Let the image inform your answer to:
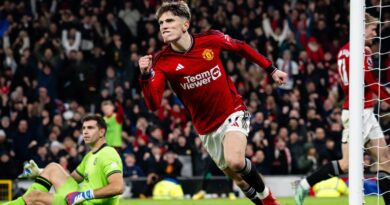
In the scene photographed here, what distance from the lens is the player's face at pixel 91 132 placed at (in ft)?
31.2

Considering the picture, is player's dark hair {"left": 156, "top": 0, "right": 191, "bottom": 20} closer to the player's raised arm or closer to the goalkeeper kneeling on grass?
the player's raised arm

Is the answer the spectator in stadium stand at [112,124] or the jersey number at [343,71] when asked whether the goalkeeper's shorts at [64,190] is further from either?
the spectator in stadium stand at [112,124]

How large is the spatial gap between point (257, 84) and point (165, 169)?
13.3 feet

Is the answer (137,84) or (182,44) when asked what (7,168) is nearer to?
(137,84)

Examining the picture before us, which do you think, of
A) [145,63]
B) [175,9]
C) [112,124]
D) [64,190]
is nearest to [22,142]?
[112,124]

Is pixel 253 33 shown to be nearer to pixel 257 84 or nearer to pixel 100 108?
pixel 257 84

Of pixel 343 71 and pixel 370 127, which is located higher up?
pixel 343 71

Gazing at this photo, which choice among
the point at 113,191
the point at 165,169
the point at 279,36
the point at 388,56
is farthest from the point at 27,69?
the point at 113,191

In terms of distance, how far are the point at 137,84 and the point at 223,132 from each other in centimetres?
1240

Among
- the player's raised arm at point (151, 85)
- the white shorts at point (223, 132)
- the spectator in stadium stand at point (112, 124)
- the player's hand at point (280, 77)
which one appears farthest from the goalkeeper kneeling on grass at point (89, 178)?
the spectator in stadium stand at point (112, 124)

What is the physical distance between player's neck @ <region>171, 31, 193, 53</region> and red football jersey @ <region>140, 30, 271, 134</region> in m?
0.03

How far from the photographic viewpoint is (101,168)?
9305mm

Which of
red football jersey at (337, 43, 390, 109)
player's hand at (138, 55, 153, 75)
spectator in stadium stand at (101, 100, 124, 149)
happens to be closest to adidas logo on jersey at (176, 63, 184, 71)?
player's hand at (138, 55, 153, 75)

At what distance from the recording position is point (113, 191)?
8953 millimetres
